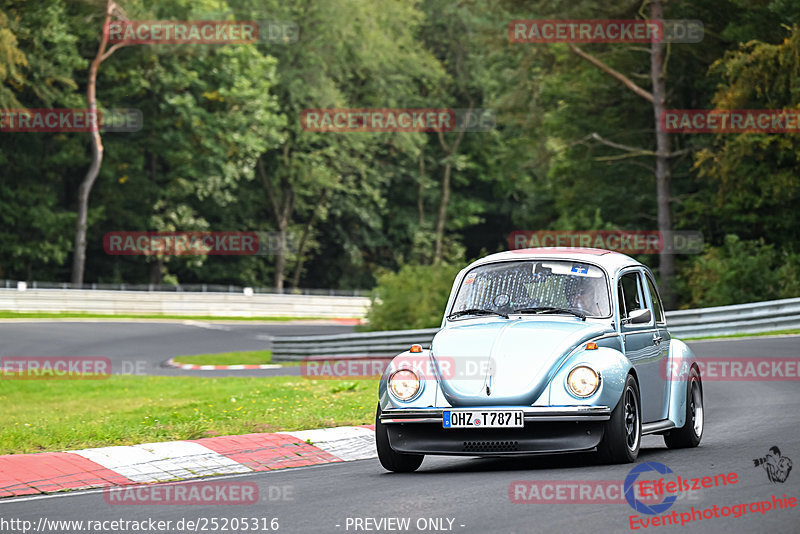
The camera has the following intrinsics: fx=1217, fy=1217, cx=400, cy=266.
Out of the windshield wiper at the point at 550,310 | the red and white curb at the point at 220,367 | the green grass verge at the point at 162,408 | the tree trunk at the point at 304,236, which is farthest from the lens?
the tree trunk at the point at 304,236

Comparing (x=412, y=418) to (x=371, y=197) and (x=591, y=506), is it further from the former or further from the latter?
(x=371, y=197)

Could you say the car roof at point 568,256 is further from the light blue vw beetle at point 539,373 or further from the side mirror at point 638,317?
the side mirror at point 638,317

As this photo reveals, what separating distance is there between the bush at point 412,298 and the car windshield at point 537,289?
19.5 m

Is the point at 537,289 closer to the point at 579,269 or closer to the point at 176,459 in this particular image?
the point at 579,269

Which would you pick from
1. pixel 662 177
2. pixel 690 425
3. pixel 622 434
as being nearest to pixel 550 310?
pixel 622 434

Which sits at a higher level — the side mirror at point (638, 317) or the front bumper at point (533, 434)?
the side mirror at point (638, 317)

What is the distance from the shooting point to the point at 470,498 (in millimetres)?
8102

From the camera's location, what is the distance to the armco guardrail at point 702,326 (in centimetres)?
2655

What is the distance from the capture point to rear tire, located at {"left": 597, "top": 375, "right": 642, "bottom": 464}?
9242 mm

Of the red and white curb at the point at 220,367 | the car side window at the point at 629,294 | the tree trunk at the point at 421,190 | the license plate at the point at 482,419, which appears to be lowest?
the red and white curb at the point at 220,367

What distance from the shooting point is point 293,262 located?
69188mm

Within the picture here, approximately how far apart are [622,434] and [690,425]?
2.12 m

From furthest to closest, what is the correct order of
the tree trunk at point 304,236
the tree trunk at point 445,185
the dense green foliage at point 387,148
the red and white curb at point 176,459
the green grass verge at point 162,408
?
the tree trunk at point 445,185
the tree trunk at point 304,236
the dense green foliage at point 387,148
the green grass verge at point 162,408
the red and white curb at point 176,459

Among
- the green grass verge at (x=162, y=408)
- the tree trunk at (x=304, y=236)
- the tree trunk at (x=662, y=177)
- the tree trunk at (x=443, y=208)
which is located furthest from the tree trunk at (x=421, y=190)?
the green grass verge at (x=162, y=408)
